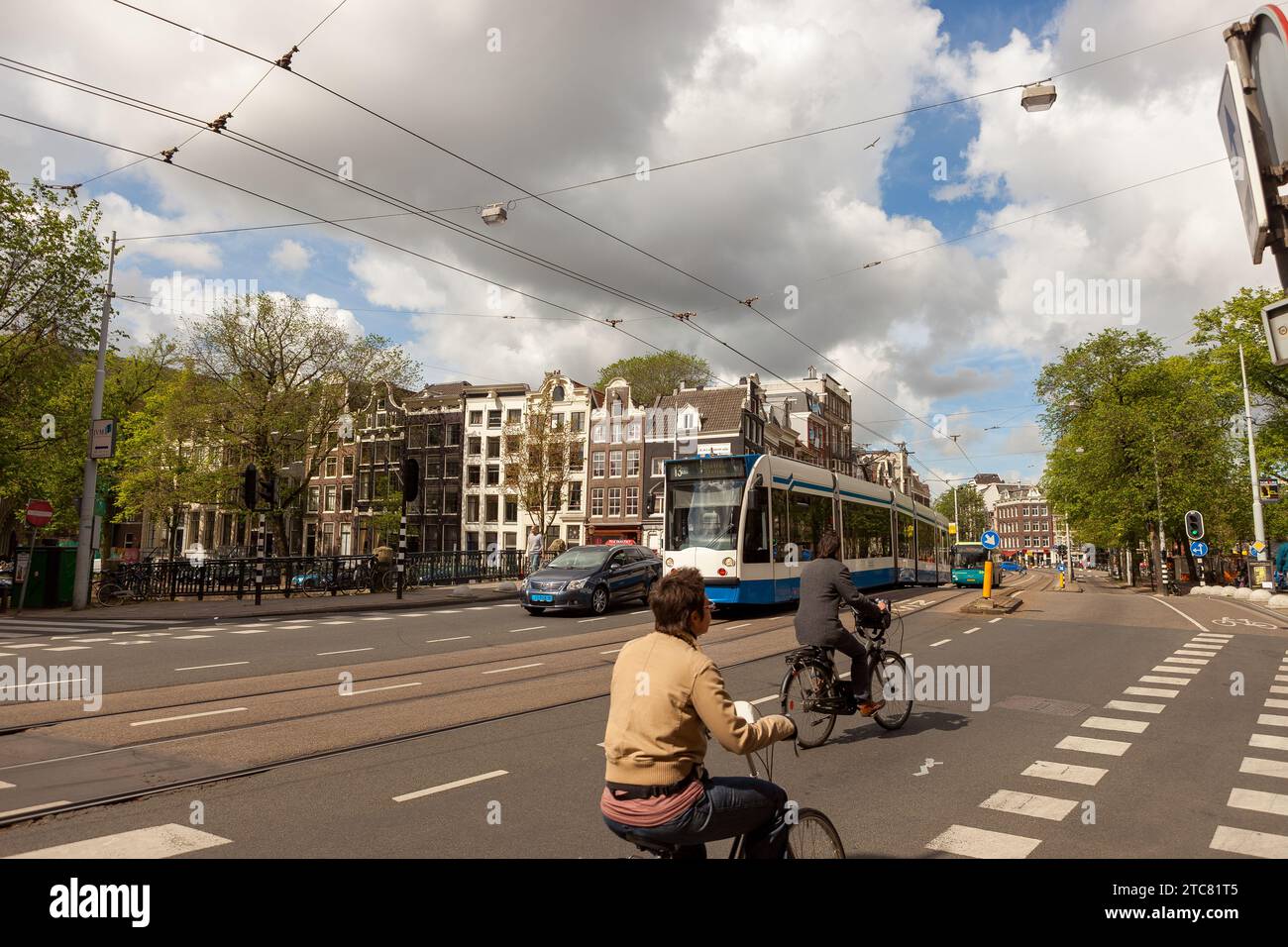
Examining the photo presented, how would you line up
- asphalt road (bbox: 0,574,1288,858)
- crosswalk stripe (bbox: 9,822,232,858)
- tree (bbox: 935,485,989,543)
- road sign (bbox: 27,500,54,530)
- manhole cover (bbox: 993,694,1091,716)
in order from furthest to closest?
tree (bbox: 935,485,989,543) < road sign (bbox: 27,500,54,530) < manhole cover (bbox: 993,694,1091,716) < asphalt road (bbox: 0,574,1288,858) < crosswalk stripe (bbox: 9,822,232,858)

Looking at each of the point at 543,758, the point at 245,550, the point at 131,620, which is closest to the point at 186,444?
the point at 245,550

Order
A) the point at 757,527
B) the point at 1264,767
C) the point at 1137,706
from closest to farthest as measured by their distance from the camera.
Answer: the point at 1264,767 → the point at 1137,706 → the point at 757,527

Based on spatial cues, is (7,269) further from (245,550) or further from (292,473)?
(245,550)

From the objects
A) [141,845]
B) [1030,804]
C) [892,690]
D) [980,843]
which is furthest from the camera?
[892,690]

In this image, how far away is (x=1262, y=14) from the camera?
3773mm

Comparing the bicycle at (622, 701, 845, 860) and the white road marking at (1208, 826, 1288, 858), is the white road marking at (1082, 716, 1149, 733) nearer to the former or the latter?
the white road marking at (1208, 826, 1288, 858)

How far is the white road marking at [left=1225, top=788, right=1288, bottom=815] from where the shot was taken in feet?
17.0

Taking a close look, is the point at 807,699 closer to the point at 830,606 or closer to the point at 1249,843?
the point at 830,606

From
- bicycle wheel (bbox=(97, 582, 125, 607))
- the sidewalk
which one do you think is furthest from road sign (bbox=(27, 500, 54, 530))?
bicycle wheel (bbox=(97, 582, 125, 607))

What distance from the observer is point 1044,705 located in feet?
27.9

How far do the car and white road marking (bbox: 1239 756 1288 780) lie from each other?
564 inches

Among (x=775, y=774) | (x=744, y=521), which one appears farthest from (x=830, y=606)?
(x=744, y=521)

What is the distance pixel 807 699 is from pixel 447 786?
3088mm

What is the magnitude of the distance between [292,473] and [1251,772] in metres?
48.1
